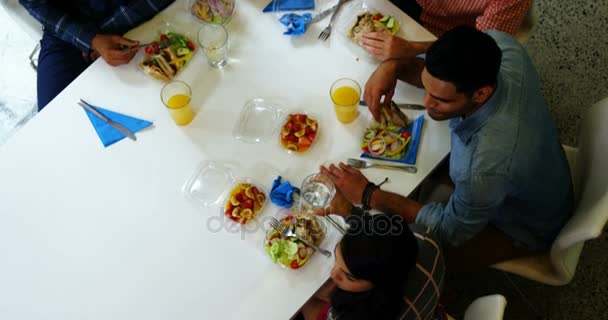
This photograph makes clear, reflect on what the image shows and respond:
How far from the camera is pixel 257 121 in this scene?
160cm

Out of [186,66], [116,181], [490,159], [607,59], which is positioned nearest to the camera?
[490,159]

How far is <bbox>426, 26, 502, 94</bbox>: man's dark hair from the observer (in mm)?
1207

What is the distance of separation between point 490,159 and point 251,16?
1.03 meters

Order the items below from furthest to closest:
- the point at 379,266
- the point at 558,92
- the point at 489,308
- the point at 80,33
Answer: the point at 558,92
the point at 80,33
the point at 489,308
the point at 379,266

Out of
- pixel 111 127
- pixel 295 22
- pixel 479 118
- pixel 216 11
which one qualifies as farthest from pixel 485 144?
pixel 111 127

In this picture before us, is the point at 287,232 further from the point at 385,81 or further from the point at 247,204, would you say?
the point at 385,81

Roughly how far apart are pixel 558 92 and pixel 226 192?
77.2 inches

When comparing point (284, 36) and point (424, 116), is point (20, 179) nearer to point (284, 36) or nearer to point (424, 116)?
point (284, 36)

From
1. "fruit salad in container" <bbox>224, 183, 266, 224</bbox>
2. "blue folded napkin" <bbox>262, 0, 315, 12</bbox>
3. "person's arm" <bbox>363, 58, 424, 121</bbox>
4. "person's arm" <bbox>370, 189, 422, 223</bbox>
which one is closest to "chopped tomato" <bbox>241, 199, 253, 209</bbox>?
"fruit salad in container" <bbox>224, 183, 266, 224</bbox>

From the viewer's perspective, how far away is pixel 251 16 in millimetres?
1803

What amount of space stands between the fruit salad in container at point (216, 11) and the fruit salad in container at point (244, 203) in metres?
0.69

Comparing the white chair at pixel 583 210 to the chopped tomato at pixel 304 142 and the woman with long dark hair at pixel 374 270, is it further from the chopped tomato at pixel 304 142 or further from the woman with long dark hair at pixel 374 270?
the chopped tomato at pixel 304 142

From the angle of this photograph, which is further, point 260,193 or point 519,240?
point 519,240

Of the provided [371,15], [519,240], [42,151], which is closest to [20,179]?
[42,151]
